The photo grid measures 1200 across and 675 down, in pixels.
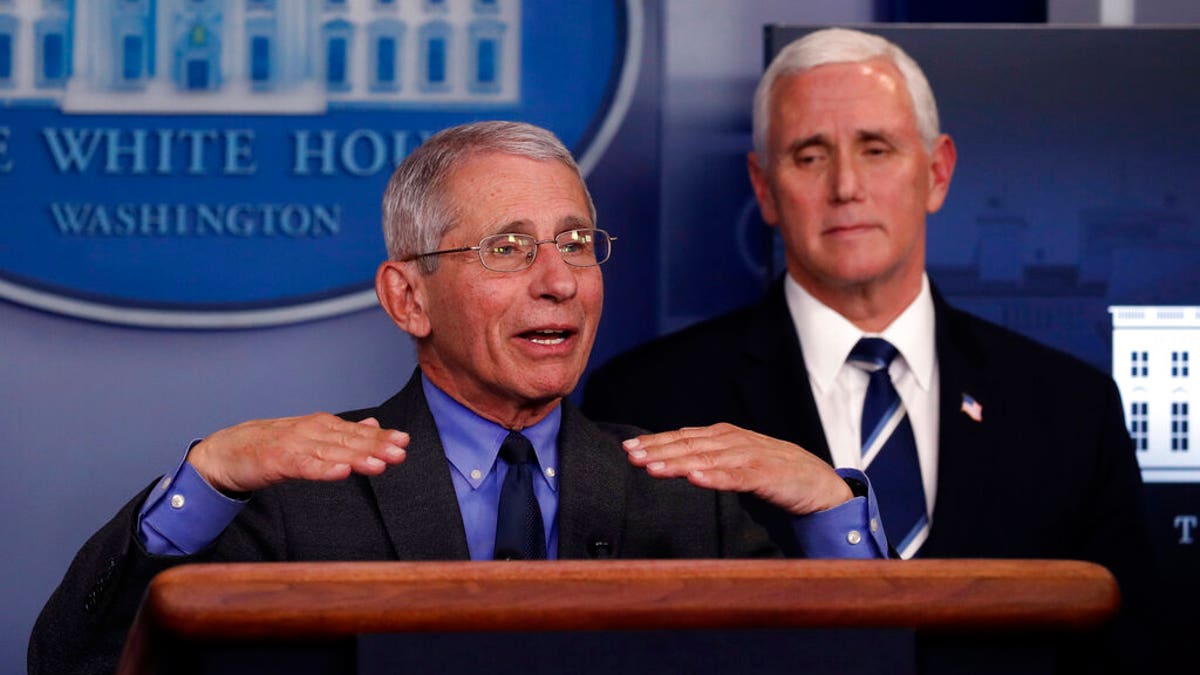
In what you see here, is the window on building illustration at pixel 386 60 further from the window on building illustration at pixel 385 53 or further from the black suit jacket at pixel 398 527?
the black suit jacket at pixel 398 527

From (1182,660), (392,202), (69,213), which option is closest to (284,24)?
(69,213)

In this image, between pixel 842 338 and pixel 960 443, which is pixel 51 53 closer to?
pixel 842 338

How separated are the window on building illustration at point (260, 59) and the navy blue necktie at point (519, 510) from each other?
1531mm

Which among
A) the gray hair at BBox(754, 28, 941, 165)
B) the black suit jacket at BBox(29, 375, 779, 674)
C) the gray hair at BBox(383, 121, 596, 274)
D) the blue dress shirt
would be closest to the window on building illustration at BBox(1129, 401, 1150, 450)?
the gray hair at BBox(754, 28, 941, 165)

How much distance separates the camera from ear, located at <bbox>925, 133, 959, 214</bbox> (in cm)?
280

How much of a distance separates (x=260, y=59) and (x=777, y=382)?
145 centimetres

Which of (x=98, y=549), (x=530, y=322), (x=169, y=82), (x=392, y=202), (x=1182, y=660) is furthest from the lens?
(x=169, y=82)

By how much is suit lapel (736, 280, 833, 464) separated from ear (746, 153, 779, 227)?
0.45ft

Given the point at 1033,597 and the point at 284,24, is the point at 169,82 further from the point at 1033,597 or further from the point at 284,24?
the point at 1033,597

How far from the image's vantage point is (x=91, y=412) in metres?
3.14

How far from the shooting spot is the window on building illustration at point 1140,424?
9.82 ft

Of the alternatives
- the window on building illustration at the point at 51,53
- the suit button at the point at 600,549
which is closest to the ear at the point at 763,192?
the suit button at the point at 600,549

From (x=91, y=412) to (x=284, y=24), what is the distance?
3.29 ft

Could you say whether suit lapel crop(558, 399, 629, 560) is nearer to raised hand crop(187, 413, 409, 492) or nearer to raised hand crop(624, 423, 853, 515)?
raised hand crop(624, 423, 853, 515)
